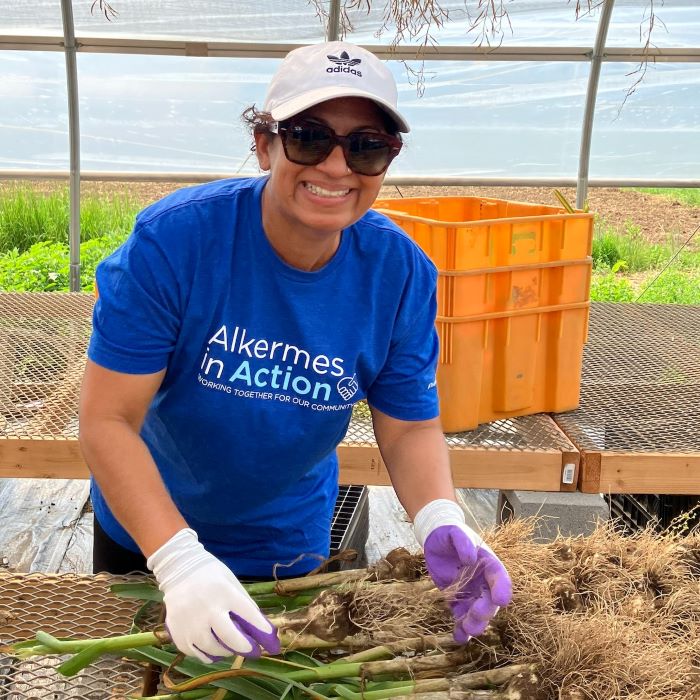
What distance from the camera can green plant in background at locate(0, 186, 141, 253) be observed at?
675 cm

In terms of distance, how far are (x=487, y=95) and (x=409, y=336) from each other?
456cm

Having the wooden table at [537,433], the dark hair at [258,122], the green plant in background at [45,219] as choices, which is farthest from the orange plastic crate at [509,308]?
the green plant in background at [45,219]

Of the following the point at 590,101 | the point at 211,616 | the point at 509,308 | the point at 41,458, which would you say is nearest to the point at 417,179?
the point at 590,101

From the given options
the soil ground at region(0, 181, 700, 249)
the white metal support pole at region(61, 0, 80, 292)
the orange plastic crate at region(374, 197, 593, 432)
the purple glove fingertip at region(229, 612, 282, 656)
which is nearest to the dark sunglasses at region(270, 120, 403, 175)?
the purple glove fingertip at region(229, 612, 282, 656)

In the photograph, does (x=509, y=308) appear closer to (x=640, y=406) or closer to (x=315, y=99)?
(x=640, y=406)

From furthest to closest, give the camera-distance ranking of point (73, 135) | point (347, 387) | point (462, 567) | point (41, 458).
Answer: point (73, 135) → point (41, 458) → point (347, 387) → point (462, 567)

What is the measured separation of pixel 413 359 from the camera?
1629 millimetres

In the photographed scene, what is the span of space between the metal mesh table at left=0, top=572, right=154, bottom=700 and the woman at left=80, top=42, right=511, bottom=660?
0.18m

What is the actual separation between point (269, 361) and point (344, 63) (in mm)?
514

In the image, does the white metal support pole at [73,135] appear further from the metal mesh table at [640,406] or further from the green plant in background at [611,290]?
the green plant in background at [611,290]

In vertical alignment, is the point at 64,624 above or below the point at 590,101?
below

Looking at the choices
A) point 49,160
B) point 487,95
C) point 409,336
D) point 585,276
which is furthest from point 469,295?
point 49,160

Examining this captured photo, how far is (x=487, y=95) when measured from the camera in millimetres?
5766

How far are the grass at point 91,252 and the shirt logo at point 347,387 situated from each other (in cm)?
490
